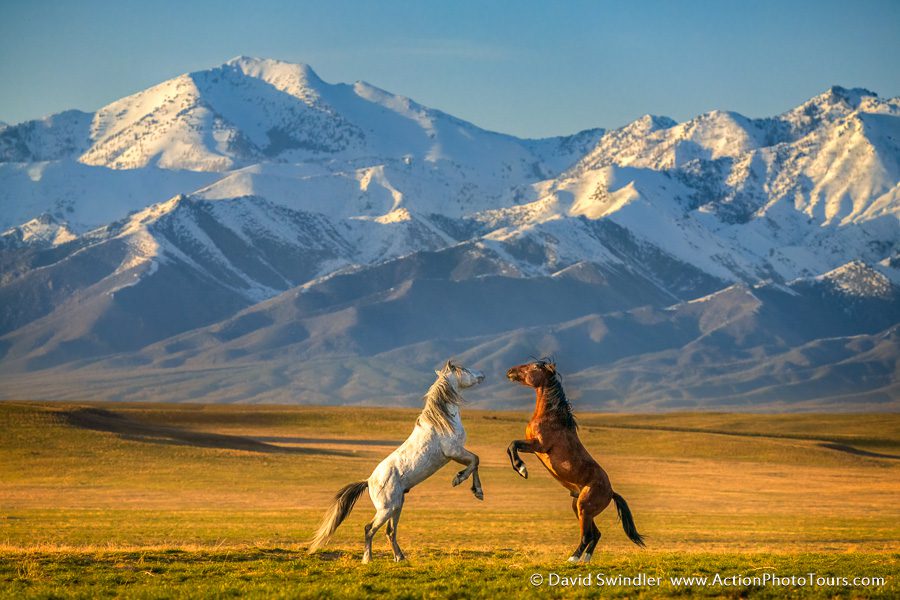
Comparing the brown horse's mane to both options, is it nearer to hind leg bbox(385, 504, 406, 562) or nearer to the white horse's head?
the white horse's head

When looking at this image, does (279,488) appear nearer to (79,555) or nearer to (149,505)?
(149,505)

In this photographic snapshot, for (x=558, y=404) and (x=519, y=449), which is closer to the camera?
(x=519, y=449)

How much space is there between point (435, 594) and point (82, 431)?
63.0m

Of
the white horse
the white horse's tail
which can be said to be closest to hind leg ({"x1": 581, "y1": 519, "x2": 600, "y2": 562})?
the white horse

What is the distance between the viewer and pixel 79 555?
25797 mm

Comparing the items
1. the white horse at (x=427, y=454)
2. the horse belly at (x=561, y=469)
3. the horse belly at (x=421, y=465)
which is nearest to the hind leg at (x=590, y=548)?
the horse belly at (x=561, y=469)

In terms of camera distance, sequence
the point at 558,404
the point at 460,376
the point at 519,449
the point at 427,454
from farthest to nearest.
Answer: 1. the point at 460,376
2. the point at 427,454
3. the point at 558,404
4. the point at 519,449

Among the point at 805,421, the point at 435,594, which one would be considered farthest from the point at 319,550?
the point at 805,421

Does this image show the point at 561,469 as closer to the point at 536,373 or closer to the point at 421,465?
the point at 536,373

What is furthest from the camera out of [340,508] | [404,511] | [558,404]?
[404,511]

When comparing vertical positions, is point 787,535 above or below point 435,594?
below

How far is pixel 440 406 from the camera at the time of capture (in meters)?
24.8

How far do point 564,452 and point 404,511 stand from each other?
31027 millimetres

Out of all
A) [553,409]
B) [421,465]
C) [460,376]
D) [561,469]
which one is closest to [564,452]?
[561,469]
